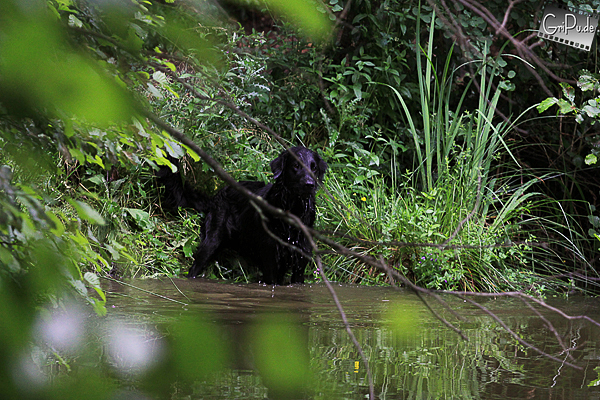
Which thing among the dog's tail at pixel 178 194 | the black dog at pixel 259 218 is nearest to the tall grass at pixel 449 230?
the black dog at pixel 259 218

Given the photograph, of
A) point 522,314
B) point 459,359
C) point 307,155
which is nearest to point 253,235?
point 307,155

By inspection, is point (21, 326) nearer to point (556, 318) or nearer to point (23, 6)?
point (23, 6)

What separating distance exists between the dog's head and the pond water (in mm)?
769

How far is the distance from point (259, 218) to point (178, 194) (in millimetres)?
985

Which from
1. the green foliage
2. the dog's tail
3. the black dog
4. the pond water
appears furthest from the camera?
the dog's tail

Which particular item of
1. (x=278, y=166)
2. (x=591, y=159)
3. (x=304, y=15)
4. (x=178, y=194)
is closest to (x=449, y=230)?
(x=591, y=159)

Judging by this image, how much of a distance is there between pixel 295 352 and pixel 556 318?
8.79ft

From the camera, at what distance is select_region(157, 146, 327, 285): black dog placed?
13.4 feet

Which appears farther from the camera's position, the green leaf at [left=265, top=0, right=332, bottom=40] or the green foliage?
the green foliage

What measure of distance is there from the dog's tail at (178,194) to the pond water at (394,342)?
1.18m

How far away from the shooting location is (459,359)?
1.90m

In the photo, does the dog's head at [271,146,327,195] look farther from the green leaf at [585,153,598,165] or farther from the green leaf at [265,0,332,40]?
the green leaf at [265,0,332,40]

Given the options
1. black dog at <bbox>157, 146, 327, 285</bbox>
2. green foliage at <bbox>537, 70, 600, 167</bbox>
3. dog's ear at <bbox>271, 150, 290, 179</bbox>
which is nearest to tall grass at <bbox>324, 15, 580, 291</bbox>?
black dog at <bbox>157, 146, 327, 285</bbox>

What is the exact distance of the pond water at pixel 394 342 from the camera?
145cm
